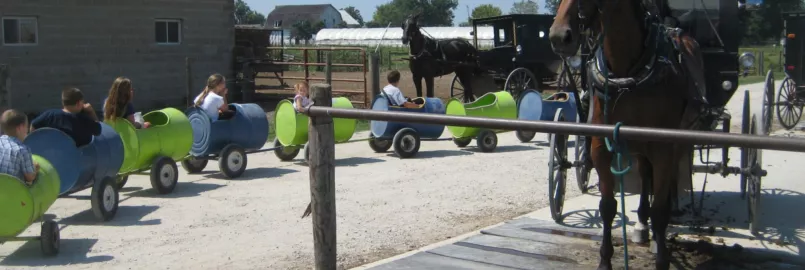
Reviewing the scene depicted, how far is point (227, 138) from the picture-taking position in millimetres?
11445

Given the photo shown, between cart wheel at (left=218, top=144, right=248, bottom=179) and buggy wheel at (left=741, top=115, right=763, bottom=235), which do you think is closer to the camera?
buggy wheel at (left=741, top=115, right=763, bottom=235)

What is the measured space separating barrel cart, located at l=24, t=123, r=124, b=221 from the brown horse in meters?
4.84

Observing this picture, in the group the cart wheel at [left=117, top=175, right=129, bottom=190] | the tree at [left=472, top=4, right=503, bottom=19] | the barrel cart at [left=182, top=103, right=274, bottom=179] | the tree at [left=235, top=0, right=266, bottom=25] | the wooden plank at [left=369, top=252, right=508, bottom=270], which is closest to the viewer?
the wooden plank at [left=369, top=252, right=508, bottom=270]

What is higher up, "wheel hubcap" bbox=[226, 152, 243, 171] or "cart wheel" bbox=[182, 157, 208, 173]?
"wheel hubcap" bbox=[226, 152, 243, 171]

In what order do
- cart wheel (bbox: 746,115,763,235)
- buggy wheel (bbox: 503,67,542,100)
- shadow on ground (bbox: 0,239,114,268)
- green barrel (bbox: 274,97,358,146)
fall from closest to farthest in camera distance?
1. shadow on ground (bbox: 0,239,114,268)
2. cart wheel (bbox: 746,115,763,235)
3. green barrel (bbox: 274,97,358,146)
4. buggy wheel (bbox: 503,67,542,100)

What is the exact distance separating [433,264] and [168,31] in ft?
61.8

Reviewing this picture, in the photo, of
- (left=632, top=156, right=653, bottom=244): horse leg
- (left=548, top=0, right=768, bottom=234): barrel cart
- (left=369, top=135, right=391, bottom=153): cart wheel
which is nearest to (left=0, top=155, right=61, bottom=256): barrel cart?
(left=548, top=0, right=768, bottom=234): barrel cart

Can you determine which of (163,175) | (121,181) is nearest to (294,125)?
(163,175)

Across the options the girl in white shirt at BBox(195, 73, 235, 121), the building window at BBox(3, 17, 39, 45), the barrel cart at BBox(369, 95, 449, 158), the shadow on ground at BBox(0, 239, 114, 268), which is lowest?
the shadow on ground at BBox(0, 239, 114, 268)

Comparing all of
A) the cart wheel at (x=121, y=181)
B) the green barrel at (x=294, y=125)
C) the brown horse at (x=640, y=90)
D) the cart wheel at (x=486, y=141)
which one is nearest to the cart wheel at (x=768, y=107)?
the brown horse at (x=640, y=90)

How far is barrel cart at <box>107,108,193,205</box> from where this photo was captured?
9.80 m

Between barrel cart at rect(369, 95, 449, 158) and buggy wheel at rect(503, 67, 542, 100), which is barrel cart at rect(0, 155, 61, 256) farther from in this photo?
buggy wheel at rect(503, 67, 542, 100)

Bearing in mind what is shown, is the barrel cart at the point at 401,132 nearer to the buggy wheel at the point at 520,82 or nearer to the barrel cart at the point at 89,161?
the barrel cart at the point at 89,161

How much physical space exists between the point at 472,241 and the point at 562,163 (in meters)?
1.32
